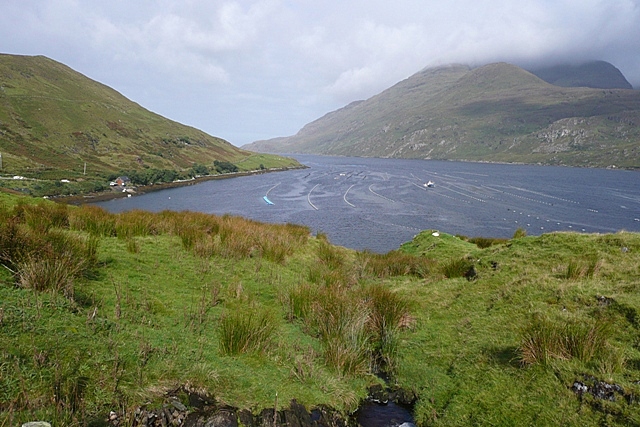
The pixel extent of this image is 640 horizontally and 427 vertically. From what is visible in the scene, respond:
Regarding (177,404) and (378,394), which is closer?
(177,404)

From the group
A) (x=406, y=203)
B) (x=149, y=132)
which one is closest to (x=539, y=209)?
(x=406, y=203)

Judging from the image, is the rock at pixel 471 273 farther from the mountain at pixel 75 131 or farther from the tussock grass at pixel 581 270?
the mountain at pixel 75 131

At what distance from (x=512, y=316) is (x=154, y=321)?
22.8 ft

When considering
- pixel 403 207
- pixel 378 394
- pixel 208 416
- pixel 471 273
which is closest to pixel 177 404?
pixel 208 416

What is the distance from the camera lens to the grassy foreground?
4453 millimetres

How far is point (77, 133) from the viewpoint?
12412 centimetres

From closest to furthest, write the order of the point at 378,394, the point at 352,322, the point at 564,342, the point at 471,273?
the point at 564,342 → the point at 378,394 → the point at 352,322 → the point at 471,273

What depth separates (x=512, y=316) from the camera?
23.6 feet

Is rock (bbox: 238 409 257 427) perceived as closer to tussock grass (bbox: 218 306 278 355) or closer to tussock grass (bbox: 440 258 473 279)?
tussock grass (bbox: 218 306 278 355)

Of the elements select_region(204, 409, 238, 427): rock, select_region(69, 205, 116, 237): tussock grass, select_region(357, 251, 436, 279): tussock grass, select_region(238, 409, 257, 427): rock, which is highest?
select_region(69, 205, 116, 237): tussock grass

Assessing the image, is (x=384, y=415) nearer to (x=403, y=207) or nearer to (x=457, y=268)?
(x=457, y=268)

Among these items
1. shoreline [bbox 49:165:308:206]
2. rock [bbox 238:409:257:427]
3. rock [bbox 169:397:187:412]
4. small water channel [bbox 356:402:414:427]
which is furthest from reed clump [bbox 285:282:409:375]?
shoreline [bbox 49:165:308:206]

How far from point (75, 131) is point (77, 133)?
2042mm

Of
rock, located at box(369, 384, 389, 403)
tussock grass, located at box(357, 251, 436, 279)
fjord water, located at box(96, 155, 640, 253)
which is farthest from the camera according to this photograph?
fjord water, located at box(96, 155, 640, 253)
